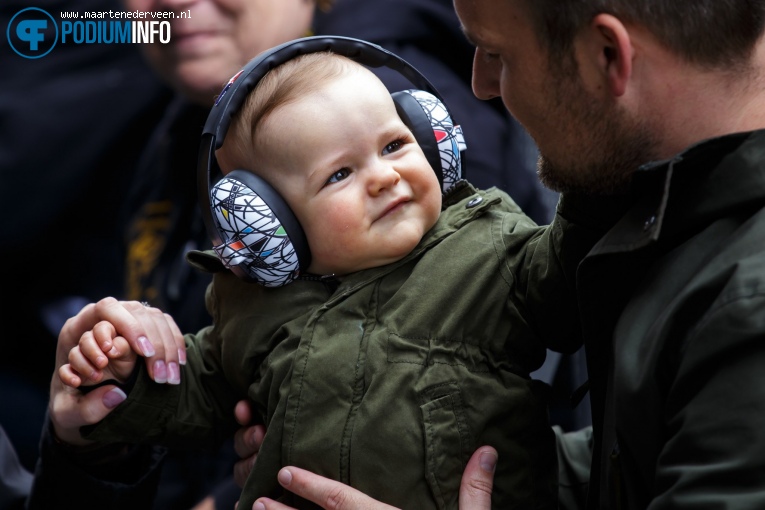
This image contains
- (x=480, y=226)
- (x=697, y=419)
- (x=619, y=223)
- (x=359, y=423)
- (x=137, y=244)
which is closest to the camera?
(x=697, y=419)

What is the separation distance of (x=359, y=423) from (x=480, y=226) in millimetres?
428

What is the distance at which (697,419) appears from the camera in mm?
1147

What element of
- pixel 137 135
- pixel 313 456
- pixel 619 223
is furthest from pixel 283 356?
pixel 137 135

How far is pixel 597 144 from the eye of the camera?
4.81 feet

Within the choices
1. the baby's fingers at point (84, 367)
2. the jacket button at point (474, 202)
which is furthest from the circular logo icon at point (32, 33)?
the jacket button at point (474, 202)

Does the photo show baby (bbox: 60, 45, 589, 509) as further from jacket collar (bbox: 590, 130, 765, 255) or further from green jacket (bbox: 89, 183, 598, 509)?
jacket collar (bbox: 590, 130, 765, 255)

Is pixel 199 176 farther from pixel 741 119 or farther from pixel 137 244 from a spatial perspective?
pixel 137 244

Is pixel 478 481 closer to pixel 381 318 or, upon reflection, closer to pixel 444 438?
pixel 444 438

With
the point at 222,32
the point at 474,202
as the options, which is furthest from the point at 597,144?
the point at 222,32

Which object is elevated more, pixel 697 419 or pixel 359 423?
pixel 697 419

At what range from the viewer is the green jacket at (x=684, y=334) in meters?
1.11

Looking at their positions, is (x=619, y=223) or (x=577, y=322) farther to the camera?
(x=577, y=322)

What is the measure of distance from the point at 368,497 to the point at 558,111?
2.39 ft

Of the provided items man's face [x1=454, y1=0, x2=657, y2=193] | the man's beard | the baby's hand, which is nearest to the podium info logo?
the baby's hand
